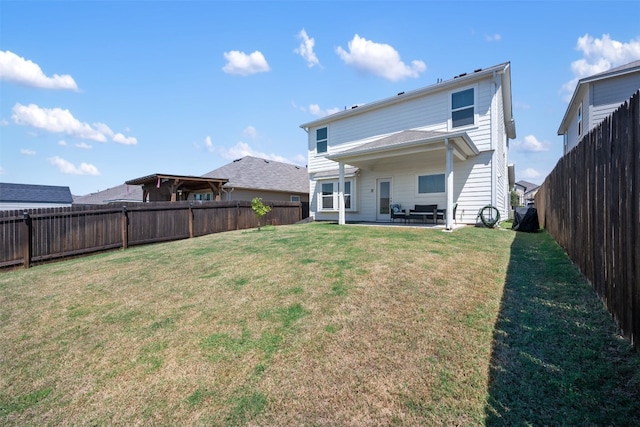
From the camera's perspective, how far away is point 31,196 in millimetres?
22688

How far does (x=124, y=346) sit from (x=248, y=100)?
41.1ft

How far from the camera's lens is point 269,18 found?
961 centimetres

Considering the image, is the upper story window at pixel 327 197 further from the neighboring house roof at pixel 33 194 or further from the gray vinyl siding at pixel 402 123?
the neighboring house roof at pixel 33 194

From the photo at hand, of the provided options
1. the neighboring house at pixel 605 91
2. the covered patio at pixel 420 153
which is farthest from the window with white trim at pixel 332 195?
the neighboring house at pixel 605 91

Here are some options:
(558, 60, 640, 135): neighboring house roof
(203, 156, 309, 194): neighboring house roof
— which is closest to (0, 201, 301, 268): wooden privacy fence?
(203, 156, 309, 194): neighboring house roof

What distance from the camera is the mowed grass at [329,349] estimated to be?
2.10 metres

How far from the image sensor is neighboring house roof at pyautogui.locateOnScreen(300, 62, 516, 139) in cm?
1041

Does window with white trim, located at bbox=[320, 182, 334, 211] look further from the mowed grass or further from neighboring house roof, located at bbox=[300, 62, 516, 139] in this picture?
the mowed grass

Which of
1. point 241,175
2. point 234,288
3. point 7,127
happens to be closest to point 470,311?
point 234,288

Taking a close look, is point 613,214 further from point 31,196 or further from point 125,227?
point 31,196

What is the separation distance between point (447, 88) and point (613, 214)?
1025cm

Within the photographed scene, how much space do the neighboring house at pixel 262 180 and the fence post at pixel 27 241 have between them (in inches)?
423

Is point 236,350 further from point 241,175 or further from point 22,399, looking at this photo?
point 241,175

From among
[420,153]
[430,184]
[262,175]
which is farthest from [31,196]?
[430,184]
